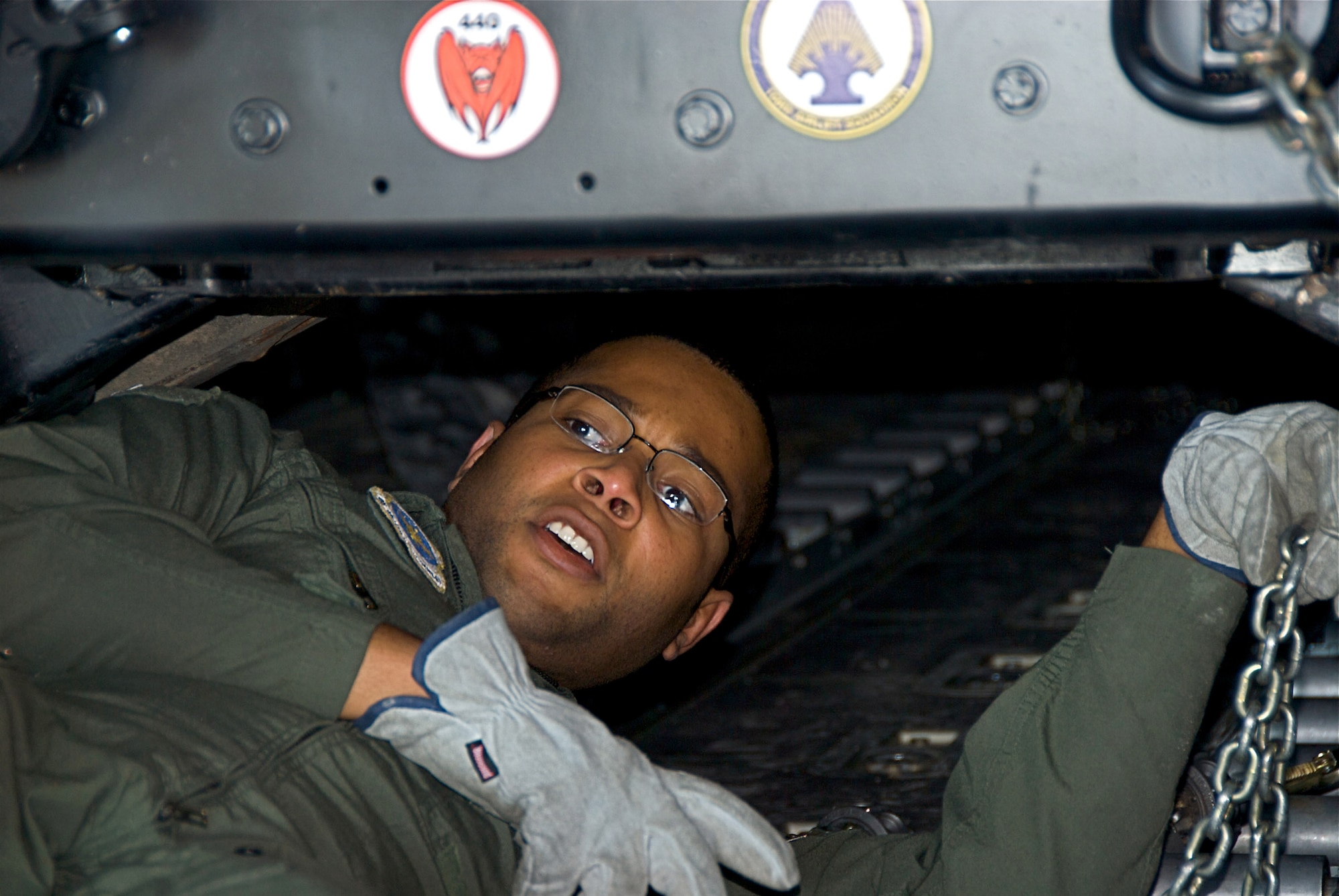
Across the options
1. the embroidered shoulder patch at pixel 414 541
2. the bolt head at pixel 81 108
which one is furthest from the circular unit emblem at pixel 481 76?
the embroidered shoulder patch at pixel 414 541

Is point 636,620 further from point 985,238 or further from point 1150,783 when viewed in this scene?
point 985,238

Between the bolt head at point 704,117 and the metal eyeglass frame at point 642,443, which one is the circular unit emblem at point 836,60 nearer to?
the bolt head at point 704,117

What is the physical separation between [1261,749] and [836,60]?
73 centimetres

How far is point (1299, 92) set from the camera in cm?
98

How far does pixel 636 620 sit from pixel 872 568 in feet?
7.34

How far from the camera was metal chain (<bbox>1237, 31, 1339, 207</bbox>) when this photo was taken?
96 centimetres

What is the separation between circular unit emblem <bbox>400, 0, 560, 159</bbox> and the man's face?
0.66 metres

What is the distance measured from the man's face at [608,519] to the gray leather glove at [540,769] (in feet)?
1.27

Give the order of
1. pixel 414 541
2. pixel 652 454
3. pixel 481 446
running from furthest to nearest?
pixel 481 446 → pixel 652 454 → pixel 414 541

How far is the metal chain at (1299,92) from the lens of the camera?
96cm

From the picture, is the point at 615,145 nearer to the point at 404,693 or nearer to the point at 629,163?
the point at 629,163

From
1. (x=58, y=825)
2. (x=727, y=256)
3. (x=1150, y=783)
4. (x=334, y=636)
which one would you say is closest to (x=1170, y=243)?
(x=727, y=256)

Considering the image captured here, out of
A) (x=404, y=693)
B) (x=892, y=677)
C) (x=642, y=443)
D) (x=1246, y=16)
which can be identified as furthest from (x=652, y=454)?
(x=892, y=677)

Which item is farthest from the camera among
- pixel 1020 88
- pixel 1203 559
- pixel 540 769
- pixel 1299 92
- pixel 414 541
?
pixel 414 541
